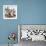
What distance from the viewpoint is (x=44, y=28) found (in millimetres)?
3805

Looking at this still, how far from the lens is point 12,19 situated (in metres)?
3.89

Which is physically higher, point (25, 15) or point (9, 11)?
point (9, 11)

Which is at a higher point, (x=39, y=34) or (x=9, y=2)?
(x=9, y=2)

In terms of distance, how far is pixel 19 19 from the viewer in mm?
3893

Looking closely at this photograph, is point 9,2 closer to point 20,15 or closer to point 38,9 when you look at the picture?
point 20,15

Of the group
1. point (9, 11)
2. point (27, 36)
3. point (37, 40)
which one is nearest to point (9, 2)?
point (9, 11)

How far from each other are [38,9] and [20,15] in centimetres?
54

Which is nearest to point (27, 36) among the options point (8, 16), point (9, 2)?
point (8, 16)

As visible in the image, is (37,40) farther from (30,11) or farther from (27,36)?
(30,11)

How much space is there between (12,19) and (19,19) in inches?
7.9

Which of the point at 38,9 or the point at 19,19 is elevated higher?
the point at 38,9

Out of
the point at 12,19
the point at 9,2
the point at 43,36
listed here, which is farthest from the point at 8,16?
the point at 43,36

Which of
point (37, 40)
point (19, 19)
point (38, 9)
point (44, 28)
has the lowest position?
point (37, 40)

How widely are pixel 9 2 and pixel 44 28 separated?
124cm
